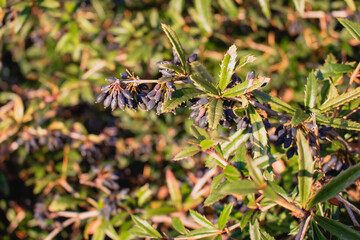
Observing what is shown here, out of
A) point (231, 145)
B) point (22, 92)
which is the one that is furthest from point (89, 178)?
point (231, 145)

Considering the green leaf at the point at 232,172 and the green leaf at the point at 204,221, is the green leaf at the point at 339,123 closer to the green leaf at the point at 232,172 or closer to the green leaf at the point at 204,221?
the green leaf at the point at 232,172

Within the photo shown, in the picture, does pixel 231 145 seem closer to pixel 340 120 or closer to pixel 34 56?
pixel 340 120

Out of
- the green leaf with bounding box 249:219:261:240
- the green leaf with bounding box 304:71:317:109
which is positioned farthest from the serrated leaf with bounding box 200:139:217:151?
the green leaf with bounding box 304:71:317:109

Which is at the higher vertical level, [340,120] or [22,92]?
[340,120]

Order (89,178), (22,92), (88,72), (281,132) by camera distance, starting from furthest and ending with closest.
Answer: (22,92), (88,72), (89,178), (281,132)

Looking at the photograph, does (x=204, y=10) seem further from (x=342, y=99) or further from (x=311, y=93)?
(x=342, y=99)

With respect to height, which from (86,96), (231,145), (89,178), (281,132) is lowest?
(89,178)

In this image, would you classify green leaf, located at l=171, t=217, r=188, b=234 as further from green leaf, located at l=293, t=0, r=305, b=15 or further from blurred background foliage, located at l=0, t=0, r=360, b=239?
green leaf, located at l=293, t=0, r=305, b=15
